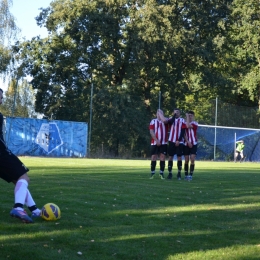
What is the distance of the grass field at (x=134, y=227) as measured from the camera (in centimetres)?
570

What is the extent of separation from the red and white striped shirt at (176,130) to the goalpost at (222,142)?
77.0 feet

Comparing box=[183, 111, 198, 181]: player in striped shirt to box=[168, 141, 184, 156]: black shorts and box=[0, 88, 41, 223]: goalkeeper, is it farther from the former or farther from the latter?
box=[0, 88, 41, 223]: goalkeeper

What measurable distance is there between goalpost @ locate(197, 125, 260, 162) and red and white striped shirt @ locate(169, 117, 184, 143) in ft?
77.0

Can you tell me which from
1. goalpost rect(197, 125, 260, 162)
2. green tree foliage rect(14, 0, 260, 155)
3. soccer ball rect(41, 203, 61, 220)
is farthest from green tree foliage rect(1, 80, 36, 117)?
soccer ball rect(41, 203, 61, 220)

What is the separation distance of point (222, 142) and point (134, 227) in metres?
33.8

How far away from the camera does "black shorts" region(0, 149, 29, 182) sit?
24.0 ft

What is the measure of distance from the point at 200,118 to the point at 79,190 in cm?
2996

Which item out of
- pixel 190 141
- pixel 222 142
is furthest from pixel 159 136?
pixel 222 142

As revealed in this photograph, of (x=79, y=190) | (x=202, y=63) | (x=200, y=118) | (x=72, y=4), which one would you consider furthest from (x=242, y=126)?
(x=79, y=190)

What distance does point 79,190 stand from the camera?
11195 mm

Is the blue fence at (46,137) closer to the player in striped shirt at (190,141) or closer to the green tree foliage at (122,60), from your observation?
the green tree foliage at (122,60)

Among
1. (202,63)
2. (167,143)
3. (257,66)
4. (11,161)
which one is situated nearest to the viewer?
(11,161)

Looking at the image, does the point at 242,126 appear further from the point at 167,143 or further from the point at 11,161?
the point at 11,161

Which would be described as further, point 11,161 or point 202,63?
point 202,63
